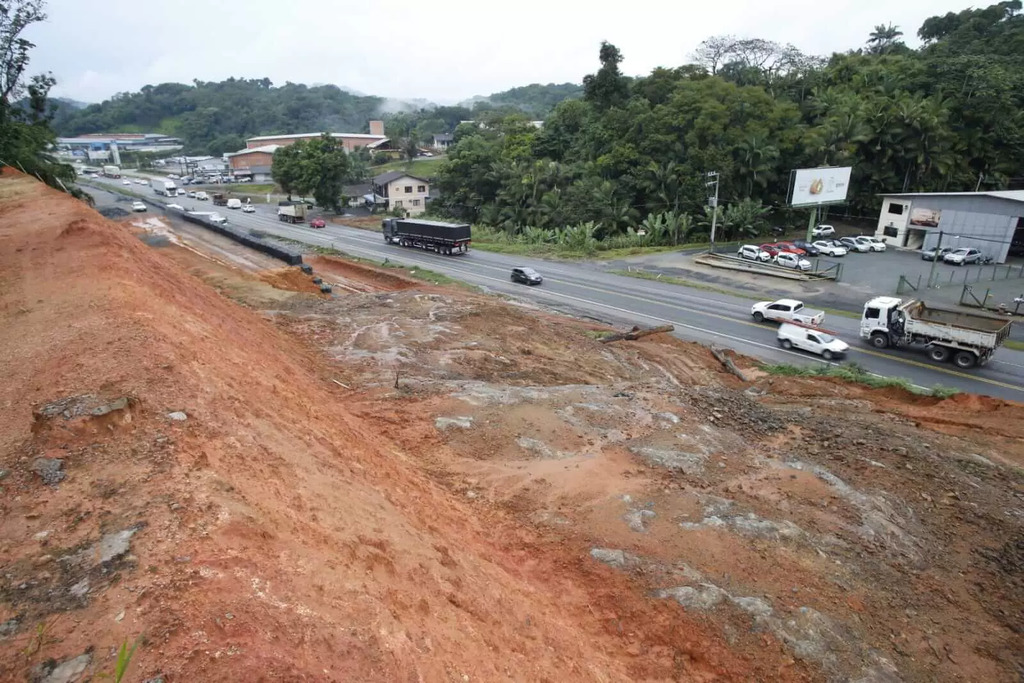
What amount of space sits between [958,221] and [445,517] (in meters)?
53.7

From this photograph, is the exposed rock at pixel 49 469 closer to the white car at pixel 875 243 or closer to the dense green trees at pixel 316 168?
the white car at pixel 875 243

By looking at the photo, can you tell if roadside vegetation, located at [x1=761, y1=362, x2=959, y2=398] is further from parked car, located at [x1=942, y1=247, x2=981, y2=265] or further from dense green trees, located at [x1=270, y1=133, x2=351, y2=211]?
dense green trees, located at [x1=270, y1=133, x2=351, y2=211]

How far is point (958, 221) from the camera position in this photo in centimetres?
4603

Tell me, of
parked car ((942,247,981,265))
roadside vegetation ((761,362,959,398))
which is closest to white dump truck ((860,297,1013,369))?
roadside vegetation ((761,362,959,398))

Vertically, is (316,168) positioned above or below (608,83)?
below

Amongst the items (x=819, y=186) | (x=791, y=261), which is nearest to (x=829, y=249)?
(x=819, y=186)

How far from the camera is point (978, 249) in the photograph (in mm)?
44562

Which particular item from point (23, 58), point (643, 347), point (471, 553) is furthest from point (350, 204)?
point (471, 553)

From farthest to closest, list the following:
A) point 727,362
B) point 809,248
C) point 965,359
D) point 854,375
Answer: point 809,248 < point 727,362 < point 965,359 < point 854,375

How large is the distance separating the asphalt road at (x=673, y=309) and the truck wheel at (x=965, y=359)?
0.89 feet

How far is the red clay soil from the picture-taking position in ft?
17.5

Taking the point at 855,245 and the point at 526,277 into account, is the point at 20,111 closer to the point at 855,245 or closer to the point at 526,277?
the point at 526,277

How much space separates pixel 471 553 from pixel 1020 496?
12.2 meters

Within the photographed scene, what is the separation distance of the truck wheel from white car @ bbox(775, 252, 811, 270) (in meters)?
19.5
